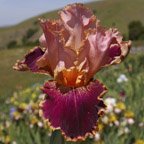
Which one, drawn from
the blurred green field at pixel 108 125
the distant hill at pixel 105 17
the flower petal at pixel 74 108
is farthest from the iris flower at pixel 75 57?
the distant hill at pixel 105 17

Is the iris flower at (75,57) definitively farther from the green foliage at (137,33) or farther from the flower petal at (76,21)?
the green foliage at (137,33)

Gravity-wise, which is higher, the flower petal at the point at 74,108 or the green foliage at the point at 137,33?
the flower petal at the point at 74,108

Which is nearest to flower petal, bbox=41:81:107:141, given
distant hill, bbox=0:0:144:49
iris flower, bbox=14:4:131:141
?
iris flower, bbox=14:4:131:141

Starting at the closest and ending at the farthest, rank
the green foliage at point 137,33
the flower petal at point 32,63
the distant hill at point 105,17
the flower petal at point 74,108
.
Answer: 1. the flower petal at point 74,108
2. the flower petal at point 32,63
3. the green foliage at point 137,33
4. the distant hill at point 105,17

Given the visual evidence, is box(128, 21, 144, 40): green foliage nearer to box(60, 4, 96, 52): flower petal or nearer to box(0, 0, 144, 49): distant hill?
box(0, 0, 144, 49): distant hill

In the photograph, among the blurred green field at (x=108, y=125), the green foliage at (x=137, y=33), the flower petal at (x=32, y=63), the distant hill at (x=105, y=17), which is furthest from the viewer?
the distant hill at (x=105, y=17)

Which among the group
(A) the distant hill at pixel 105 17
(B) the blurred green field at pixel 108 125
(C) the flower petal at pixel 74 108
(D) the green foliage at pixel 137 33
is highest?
(C) the flower petal at pixel 74 108

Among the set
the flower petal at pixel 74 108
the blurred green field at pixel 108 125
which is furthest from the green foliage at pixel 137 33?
the flower petal at pixel 74 108

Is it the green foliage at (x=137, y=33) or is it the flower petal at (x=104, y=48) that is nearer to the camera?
the flower petal at (x=104, y=48)
